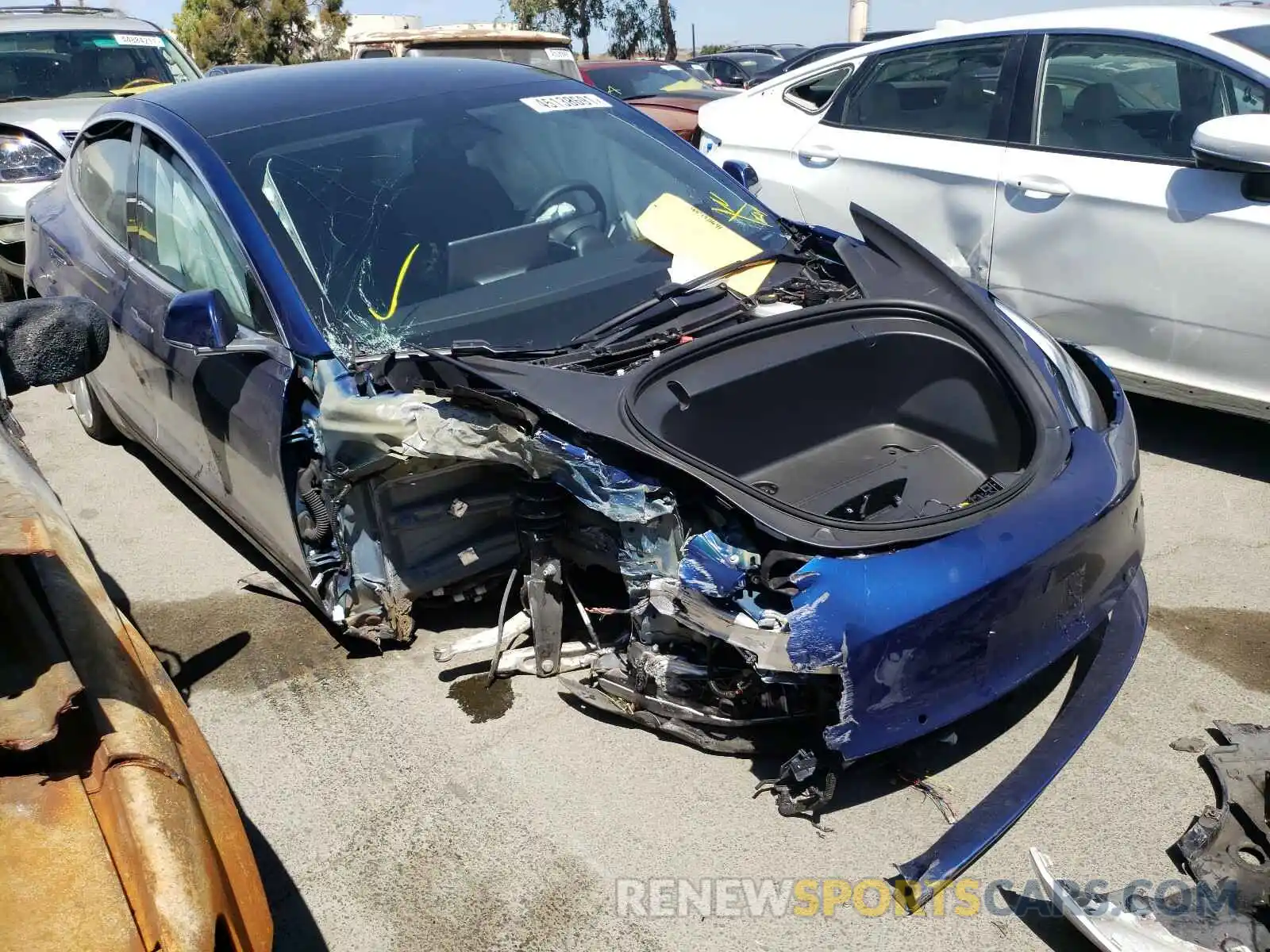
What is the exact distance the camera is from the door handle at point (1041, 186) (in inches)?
175

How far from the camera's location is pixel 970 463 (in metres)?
3.32

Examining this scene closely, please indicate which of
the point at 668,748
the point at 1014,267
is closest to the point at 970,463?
the point at 668,748

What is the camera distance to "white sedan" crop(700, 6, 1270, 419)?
4016mm

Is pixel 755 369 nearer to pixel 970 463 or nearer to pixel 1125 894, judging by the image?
pixel 970 463

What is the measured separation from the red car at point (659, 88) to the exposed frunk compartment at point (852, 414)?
6.78 metres

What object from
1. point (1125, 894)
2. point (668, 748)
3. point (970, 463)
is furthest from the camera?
point (970, 463)

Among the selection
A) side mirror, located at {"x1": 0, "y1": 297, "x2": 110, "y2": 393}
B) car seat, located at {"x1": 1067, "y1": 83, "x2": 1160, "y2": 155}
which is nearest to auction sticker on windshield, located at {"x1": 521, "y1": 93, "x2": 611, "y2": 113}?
car seat, located at {"x1": 1067, "y1": 83, "x2": 1160, "y2": 155}

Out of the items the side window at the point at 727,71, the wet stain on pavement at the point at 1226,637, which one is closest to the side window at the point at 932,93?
the wet stain on pavement at the point at 1226,637

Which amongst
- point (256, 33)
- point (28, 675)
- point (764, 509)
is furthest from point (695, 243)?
point (256, 33)

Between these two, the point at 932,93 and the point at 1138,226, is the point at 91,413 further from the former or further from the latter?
the point at 1138,226

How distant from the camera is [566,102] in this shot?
4.13 m

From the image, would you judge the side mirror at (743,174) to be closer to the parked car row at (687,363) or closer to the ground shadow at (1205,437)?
the parked car row at (687,363)

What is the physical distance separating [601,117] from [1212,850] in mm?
3146

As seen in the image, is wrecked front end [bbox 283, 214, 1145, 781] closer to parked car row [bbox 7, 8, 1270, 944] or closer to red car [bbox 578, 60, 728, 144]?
parked car row [bbox 7, 8, 1270, 944]
